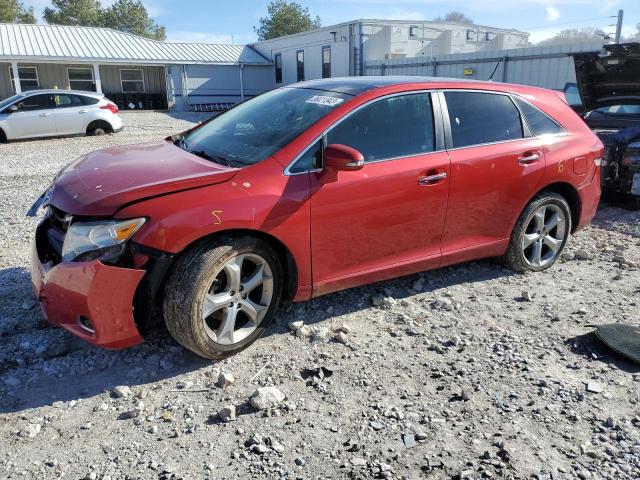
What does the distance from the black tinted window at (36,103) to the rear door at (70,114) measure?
0.20 meters

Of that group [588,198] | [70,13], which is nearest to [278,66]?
[588,198]

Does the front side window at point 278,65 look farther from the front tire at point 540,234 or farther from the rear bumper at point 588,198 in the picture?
the front tire at point 540,234

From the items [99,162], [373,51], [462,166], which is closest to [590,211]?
[462,166]

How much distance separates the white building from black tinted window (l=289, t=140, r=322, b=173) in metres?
20.9

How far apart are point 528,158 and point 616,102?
13.0ft

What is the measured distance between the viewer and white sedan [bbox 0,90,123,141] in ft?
49.1

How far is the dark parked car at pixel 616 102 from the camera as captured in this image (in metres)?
6.53

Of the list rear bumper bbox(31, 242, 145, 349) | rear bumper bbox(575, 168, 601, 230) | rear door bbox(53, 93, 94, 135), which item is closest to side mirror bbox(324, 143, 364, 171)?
rear bumper bbox(31, 242, 145, 349)

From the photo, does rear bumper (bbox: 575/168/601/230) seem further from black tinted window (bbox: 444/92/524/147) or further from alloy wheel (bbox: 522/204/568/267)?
black tinted window (bbox: 444/92/524/147)

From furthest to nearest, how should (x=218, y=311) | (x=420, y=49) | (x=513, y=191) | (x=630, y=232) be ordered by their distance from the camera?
(x=420, y=49) → (x=630, y=232) → (x=513, y=191) → (x=218, y=311)

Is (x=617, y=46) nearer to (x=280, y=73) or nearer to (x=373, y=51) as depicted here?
(x=373, y=51)

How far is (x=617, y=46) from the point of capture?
6496 millimetres

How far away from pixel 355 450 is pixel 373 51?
995 inches

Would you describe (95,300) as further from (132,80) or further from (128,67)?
(132,80)
